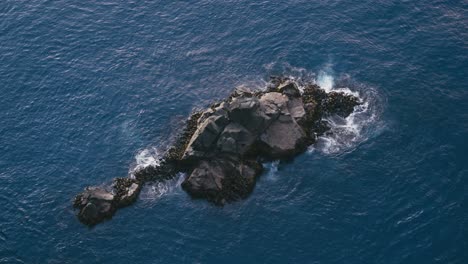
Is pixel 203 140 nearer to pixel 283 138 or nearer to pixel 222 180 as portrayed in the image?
pixel 222 180

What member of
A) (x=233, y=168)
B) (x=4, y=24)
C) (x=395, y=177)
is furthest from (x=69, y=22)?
(x=395, y=177)

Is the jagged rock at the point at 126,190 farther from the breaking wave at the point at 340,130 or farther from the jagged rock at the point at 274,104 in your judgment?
the jagged rock at the point at 274,104

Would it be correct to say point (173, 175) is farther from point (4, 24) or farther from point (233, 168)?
point (4, 24)

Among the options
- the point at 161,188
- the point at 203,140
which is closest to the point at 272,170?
the point at 203,140

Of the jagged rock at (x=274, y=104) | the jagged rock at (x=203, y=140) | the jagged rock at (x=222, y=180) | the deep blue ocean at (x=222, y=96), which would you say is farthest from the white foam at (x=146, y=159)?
the jagged rock at (x=274, y=104)

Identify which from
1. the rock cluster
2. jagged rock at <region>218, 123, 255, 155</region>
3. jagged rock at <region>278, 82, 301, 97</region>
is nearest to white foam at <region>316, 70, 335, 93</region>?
jagged rock at <region>278, 82, 301, 97</region>

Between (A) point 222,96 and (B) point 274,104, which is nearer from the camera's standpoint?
(B) point 274,104
